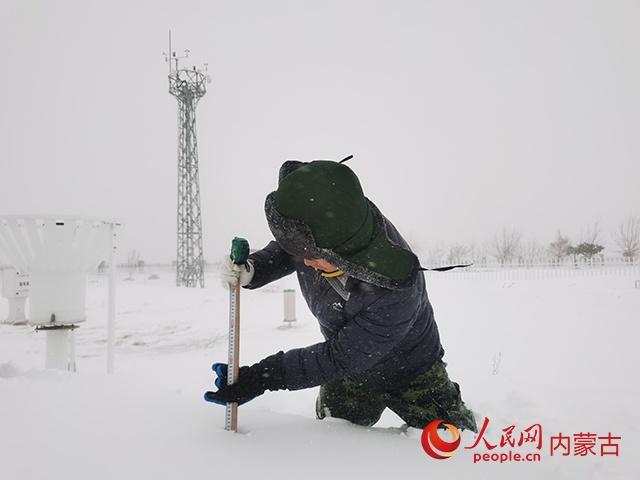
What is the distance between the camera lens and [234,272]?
1.76 meters

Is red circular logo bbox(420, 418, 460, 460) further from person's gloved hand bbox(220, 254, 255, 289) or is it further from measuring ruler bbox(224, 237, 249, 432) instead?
person's gloved hand bbox(220, 254, 255, 289)

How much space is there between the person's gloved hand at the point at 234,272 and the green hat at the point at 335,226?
0.48 m

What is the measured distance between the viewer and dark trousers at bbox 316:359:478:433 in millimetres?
1886

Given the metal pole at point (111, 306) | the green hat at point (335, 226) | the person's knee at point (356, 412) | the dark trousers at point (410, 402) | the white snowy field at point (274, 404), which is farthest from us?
the metal pole at point (111, 306)

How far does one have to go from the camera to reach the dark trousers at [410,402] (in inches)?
74.2

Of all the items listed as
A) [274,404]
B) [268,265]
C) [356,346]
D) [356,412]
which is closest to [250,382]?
[356,346]

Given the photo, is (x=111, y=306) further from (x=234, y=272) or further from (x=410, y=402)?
(x=410, y=402)

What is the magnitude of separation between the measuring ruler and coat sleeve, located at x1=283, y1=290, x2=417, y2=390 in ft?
0.68

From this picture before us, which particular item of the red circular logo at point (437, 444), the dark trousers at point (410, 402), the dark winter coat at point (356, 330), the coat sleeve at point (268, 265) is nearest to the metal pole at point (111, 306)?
the coat sleeve at point (268, 265)

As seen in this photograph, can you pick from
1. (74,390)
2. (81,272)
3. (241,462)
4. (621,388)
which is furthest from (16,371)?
(621,388)

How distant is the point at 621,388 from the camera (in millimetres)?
3572

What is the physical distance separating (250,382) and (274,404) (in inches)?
80.2

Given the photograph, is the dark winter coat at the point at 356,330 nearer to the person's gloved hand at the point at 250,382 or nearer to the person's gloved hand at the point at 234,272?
the person's gloved hand at the point at 250,382

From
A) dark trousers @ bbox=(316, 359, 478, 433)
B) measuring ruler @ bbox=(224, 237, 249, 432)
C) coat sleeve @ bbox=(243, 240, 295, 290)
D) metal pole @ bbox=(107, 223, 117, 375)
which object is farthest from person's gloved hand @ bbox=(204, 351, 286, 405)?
metal pole @ bbox=(107, 223, 117, 375)
